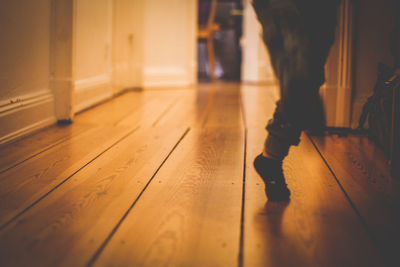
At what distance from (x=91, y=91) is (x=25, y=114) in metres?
0.99

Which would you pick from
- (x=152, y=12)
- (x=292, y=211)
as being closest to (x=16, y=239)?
(x=292, y=211)

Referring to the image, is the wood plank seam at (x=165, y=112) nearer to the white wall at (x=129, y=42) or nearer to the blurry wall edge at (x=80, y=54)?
the blurry wall edge at (x=80, y=54)

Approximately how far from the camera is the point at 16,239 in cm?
83

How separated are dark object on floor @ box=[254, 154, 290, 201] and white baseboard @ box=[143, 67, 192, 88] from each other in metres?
3.20

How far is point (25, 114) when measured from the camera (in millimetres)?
1871

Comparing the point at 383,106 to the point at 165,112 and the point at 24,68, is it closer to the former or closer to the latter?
the point at 24,68

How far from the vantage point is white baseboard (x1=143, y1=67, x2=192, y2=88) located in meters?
4.25

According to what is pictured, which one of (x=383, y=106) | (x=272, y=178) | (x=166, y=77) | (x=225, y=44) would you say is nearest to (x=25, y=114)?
(x=272, y=178)

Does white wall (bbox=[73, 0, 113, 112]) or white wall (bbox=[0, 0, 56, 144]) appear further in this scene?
white wall (bbox=[73, 0, 113, 112])

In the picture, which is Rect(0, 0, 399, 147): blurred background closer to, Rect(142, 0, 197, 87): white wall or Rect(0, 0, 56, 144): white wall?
Rect(0, 0, 56, 144): white wall

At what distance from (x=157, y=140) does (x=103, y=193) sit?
71 cm

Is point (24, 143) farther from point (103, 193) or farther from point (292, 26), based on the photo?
point (292, 26)

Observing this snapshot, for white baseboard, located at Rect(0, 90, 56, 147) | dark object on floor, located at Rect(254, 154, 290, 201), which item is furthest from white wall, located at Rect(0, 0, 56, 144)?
dark object on floor, located at Rect(254, 154, 290, 201)

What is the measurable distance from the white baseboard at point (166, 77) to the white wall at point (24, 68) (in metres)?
2.13
